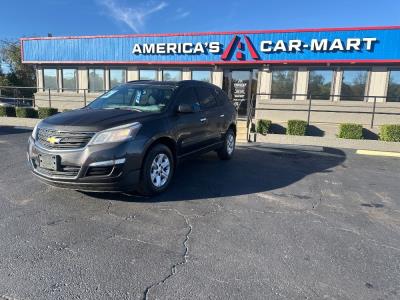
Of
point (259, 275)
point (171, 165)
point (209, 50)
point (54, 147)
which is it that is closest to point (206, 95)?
point (171, 165)

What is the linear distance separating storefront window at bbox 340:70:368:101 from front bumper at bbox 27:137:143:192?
11692 mm

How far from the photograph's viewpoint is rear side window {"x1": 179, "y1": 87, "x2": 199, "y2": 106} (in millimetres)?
5680

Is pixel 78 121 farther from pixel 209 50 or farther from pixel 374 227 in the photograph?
pixel 209 50

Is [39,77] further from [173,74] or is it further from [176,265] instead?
[176,265]

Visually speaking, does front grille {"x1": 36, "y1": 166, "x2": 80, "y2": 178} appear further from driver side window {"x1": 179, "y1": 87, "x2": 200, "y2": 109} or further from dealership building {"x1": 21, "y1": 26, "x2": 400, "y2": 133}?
dealership building {"x1": 21, "y1": 26, "x2": 400, "y2": 133}

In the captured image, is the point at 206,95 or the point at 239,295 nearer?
the point at 239,295

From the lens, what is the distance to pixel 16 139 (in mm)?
10195

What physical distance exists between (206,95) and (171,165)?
6.77 ft

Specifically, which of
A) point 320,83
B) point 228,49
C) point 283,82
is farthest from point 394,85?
point 228,49

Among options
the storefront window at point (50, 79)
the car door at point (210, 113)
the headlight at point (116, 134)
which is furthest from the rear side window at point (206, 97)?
the storefront window at point (50, 79)

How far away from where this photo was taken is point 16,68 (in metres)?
37.2

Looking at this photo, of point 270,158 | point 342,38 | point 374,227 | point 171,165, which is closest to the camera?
point 374,227

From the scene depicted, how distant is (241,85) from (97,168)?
1201cm

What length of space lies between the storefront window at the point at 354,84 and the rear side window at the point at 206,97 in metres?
8.78
